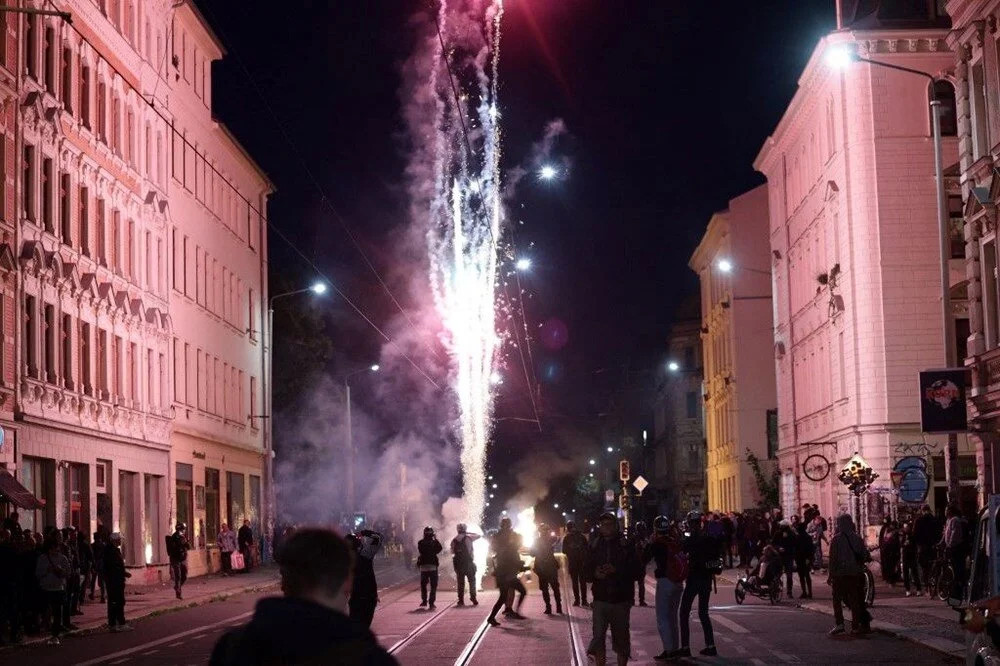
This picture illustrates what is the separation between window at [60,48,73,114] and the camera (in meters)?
39.8

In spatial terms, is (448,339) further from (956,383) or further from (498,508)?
(498,508)

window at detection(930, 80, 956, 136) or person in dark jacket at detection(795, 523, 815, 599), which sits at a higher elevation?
window at detection(930, 80, 956, 136)

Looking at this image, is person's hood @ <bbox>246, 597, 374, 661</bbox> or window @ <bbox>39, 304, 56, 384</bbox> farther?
window @ <bbox>39, 304, 56, 384</bbox>

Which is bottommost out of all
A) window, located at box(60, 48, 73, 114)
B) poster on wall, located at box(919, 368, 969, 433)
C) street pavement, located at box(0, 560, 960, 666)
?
street pavement, located at box(0, 560, 960, 666)

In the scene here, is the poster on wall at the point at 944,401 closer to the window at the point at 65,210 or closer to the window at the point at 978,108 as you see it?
the window at the point at 978,108

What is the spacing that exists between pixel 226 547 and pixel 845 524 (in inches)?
1286

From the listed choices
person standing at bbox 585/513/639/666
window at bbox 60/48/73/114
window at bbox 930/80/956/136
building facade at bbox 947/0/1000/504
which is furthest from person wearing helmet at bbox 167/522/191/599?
window at bbox 930/80/956/136

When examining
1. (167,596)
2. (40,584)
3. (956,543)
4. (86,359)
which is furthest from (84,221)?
(956,543)

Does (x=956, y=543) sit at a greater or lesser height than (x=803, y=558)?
greater

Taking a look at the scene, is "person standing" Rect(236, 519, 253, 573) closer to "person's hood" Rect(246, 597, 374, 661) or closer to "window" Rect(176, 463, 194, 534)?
"window" Rect(176, 463, 194, 534)

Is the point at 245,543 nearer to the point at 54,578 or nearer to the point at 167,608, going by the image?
the point at 167,608

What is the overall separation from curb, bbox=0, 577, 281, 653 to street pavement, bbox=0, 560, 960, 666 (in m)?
0.21

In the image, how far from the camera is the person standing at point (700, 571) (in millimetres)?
20734

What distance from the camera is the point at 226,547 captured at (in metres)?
51.9
